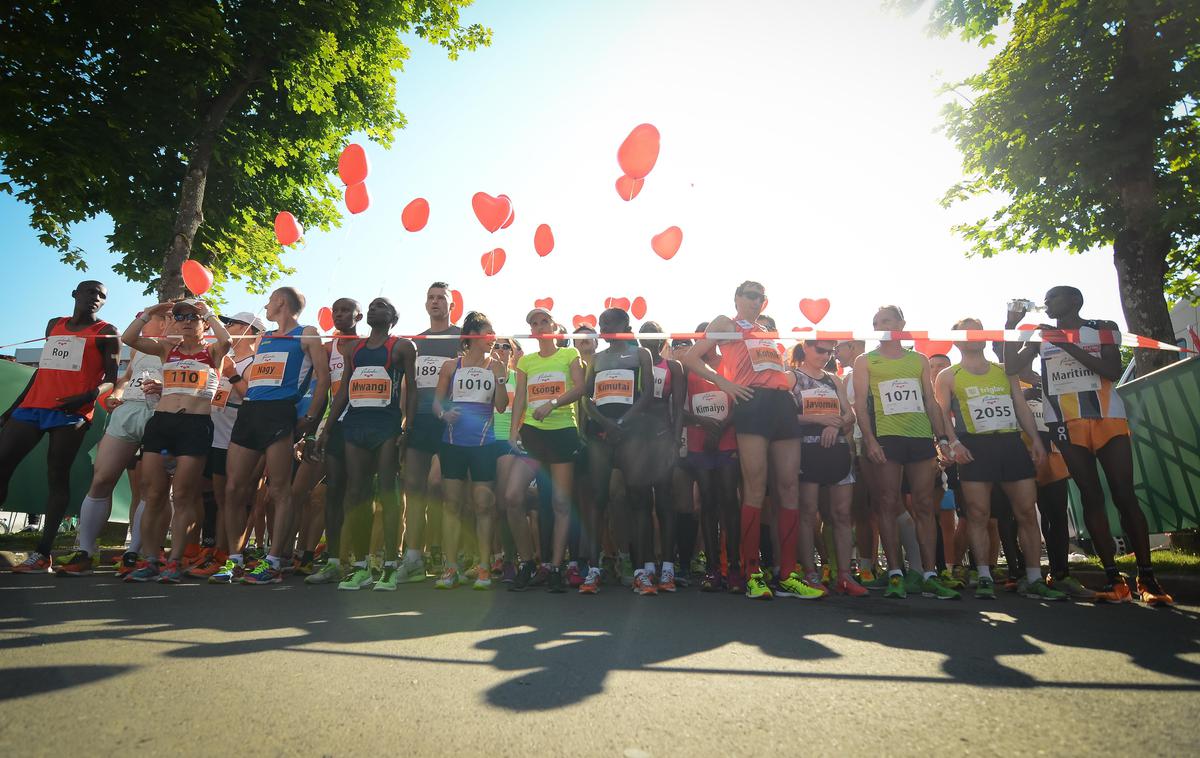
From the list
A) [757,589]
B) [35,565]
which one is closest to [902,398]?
[757,589]

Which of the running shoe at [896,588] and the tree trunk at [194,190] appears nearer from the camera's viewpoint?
the running shoe at [896,588]

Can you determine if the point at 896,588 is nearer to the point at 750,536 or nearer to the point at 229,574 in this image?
the point at 750,536

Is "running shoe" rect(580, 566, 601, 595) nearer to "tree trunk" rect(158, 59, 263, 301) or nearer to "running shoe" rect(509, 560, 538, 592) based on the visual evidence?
"running shoe" rect(509, 560, 538, 592)

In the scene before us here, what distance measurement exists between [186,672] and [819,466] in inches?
181

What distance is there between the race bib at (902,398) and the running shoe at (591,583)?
8.99ft

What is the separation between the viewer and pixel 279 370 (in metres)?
5.47

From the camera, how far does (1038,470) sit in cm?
594

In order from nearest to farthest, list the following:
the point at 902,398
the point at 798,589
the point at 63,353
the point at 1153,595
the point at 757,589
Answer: the point at 1153,595 → the point at 757,589 → the point at 798,589 → the point at 902,398 → the point at 63,353

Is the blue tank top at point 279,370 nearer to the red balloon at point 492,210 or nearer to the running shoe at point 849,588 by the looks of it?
the red balloon at point 492,210

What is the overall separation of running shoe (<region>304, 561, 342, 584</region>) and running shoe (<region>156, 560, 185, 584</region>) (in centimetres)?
95

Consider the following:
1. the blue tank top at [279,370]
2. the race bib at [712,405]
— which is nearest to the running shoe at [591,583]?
the race bib at [712,405]

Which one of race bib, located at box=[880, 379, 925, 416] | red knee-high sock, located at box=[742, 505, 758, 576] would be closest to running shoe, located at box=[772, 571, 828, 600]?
red knee-high sock, located at box=[742, 505, 758, 576]

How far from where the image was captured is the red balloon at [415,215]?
899cm

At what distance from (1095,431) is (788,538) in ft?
7.93
